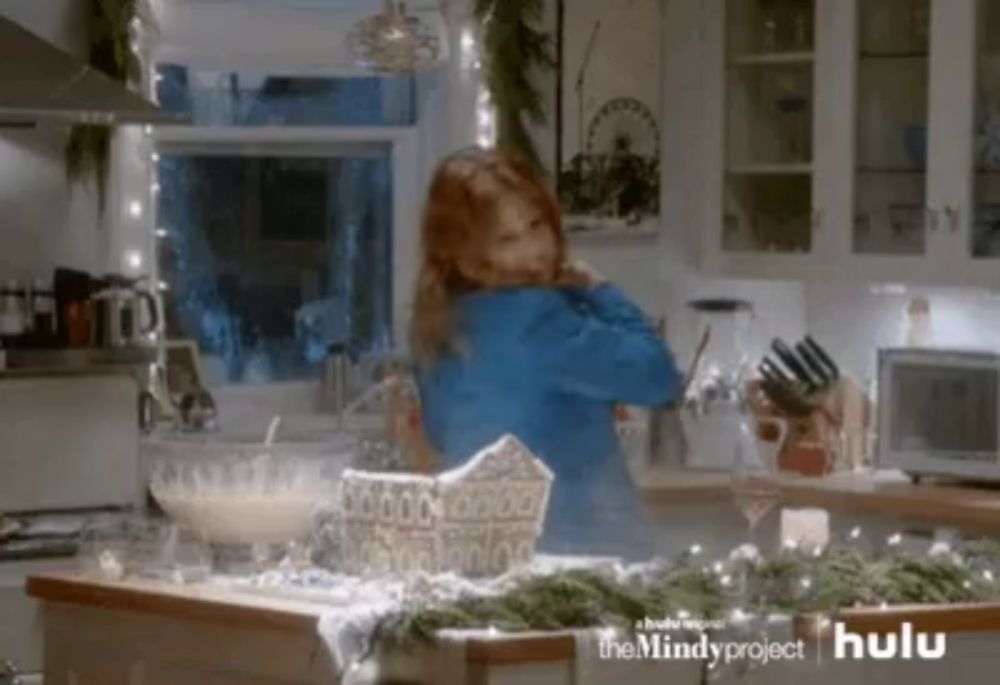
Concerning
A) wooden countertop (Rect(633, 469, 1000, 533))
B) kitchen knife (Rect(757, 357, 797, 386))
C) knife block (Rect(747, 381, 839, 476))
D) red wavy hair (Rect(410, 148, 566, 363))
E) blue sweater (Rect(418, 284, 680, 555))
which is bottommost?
wooden countertop (Rect(633, 469, 1000, 533))

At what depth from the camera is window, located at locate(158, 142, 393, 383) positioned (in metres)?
6.71

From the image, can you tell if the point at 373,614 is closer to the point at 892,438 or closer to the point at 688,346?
the point at 892,438

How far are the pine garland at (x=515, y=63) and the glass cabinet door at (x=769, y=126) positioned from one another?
549 mm

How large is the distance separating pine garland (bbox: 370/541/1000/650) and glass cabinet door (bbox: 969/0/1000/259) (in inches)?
113

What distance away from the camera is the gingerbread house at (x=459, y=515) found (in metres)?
3.26

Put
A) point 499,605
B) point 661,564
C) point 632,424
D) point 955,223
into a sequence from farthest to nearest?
point 632,424 < point 955,223 < point 661,564 < point 499,605

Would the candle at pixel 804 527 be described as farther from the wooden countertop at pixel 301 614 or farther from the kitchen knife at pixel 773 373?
the kitchen knife at pixel 773 373

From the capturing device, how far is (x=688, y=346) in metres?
6.96

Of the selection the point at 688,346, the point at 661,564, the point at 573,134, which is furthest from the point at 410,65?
the point at 661,564

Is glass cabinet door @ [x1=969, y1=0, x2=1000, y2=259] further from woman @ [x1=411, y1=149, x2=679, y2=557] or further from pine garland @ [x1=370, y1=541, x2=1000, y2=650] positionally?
pine garland @ [x1=370, y1=541, x2=1000, y2=650]

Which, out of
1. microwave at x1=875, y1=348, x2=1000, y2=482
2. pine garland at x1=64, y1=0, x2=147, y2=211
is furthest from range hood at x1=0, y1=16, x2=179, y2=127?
microwave at x1=875, y1=348, x2=1000, y2=482

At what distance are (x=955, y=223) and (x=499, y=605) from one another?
3.47 metres

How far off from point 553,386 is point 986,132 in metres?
2.64

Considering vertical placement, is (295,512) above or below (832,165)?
below
